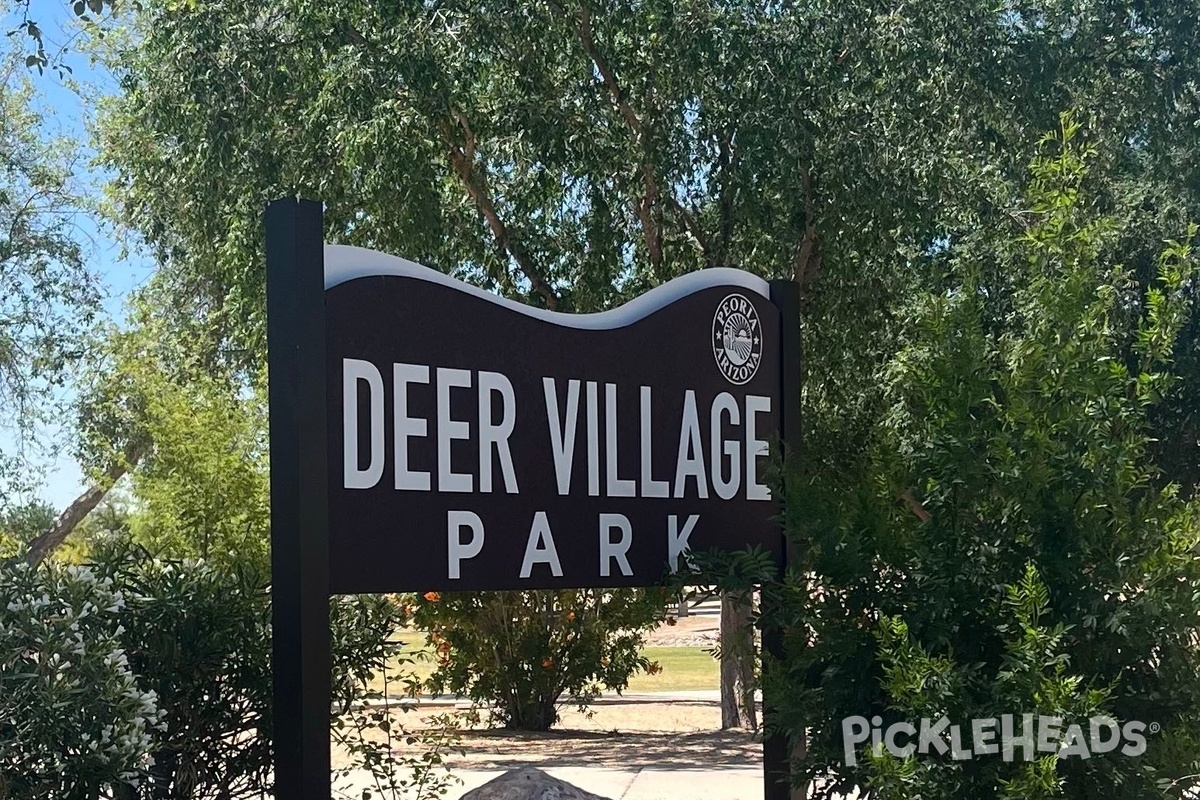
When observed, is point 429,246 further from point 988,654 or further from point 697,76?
point 988,654

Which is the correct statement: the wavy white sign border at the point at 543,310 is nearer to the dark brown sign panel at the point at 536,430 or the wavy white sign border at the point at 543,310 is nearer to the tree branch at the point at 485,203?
the dark brown sign panel at the point at 536,430

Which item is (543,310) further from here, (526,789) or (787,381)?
(526,789)

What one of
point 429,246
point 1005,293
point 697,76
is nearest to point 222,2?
point 429,246

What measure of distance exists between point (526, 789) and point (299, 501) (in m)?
2.29

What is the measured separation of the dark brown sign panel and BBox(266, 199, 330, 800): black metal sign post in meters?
0.10

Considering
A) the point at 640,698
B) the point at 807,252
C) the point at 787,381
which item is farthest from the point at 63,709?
the point at 640,698

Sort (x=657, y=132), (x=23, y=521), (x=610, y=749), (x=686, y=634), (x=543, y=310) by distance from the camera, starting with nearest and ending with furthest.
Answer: (x=543, y=310), (x=657, y=132), (x=610, y=749), (x=23, y=521), (x=686, y=634)

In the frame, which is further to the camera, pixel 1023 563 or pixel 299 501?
pixel 1023 563

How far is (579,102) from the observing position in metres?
12.5

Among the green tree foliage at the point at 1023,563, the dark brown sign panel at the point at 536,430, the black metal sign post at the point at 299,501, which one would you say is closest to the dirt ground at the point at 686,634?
the dark brown sign panel at the point at 536,430

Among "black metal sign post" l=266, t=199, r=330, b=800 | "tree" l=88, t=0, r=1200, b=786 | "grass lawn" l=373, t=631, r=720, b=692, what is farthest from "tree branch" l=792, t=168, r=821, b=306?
"black metal sign post" l=266, t=199, r=330, b=800

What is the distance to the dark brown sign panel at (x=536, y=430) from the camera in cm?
515

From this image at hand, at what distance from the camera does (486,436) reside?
221 inches

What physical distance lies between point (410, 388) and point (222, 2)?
7.86 metres
